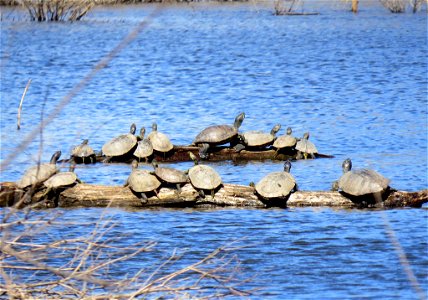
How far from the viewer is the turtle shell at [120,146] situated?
11.0m

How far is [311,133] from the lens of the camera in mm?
13945

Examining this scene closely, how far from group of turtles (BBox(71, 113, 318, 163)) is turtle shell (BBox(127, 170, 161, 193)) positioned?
2.33 m

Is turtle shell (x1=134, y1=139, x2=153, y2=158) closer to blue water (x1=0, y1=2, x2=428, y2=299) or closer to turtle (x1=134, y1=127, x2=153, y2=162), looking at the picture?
turtle (x1=134, y1=127, x2=153, y2=162)

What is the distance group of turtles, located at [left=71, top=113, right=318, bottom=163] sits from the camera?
36.4 ft

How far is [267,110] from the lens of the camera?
54.5ft

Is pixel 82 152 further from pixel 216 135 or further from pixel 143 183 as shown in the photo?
pixel 143 183

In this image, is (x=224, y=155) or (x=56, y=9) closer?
(x=224, y=155)

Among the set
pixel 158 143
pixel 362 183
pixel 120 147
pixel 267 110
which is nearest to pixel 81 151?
pixel 120 147

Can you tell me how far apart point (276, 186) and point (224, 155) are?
3083 mm

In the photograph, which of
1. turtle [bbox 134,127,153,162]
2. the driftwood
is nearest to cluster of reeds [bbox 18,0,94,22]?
turtle [bbox 134,127,153,162]

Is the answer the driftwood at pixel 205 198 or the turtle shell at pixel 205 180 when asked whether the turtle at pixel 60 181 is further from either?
the turtle shell at pixel 205 180

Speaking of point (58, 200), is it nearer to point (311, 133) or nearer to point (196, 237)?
point (196, 237)

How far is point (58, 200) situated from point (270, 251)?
2422 mm

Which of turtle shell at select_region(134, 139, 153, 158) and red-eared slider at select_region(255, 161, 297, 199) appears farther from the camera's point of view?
turtle shell at select_region(134, 139, 153, 158)
